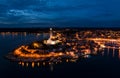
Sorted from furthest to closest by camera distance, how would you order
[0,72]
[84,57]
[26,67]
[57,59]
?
[84,57]
[57,59]
[26,67]
[0,72]

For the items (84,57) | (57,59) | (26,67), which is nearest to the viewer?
(26,67)

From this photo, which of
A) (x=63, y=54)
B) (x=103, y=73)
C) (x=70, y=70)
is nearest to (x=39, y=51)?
(x=63, y=54)

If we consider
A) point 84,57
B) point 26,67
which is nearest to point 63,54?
point 84,57

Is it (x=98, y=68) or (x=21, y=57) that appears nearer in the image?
(x=98, y=68)

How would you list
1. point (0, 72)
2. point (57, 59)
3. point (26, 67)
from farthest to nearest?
point (57, 59) → point (26, 67) → point (0, 72)

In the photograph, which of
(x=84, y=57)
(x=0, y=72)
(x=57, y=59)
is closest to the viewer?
(x=0, y=72)

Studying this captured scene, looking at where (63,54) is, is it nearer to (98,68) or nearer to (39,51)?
(39,51)

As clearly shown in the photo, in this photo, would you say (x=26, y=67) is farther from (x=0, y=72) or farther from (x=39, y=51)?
(x=39, y=51)

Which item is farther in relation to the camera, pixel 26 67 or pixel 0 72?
pixel 26 67

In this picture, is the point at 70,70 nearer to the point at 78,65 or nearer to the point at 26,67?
the point at 78,65
